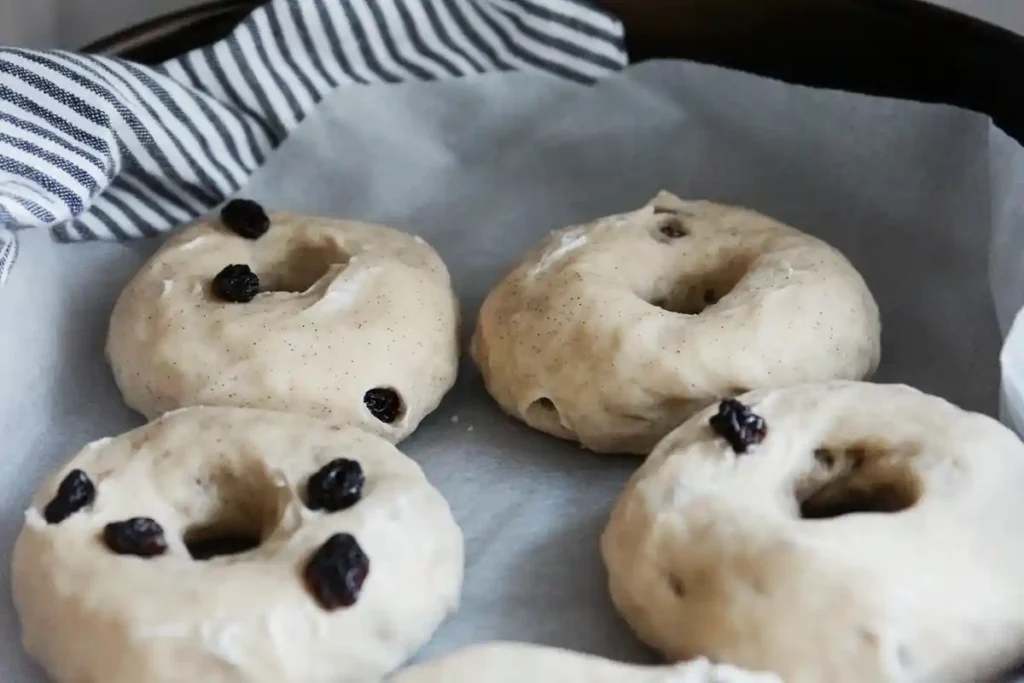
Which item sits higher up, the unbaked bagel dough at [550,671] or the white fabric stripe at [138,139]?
the white fabric stripe at [138,139]

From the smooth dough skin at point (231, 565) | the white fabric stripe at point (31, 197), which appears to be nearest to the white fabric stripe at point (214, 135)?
the white fabric stripe at point (31, 197)

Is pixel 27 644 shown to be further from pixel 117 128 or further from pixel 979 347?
pixel 979 347

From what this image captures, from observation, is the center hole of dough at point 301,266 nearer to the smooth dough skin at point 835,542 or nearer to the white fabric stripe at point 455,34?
the white fabric stripe at point 455,34

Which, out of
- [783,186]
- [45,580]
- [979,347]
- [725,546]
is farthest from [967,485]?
[45,580]

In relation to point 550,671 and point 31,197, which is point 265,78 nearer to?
point 31,197

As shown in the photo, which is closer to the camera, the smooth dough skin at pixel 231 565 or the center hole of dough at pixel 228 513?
the smooth dough skin at pixel 231 565

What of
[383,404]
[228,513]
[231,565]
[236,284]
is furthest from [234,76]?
[231,565]
